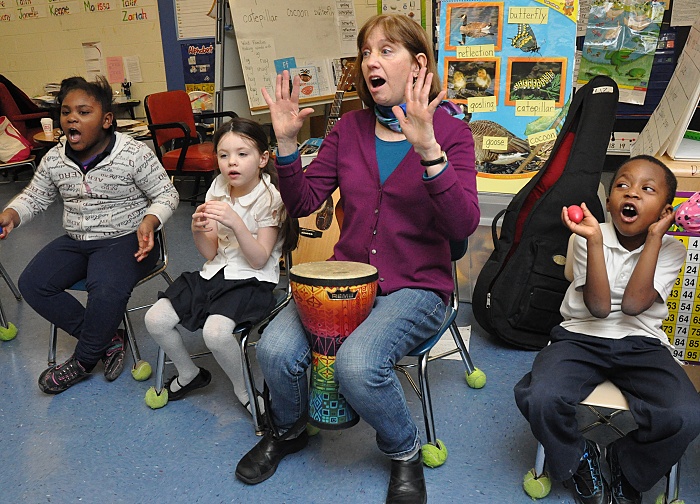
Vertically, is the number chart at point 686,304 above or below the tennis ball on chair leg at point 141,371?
above

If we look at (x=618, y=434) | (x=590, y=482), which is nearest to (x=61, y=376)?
(x=590, y=482)

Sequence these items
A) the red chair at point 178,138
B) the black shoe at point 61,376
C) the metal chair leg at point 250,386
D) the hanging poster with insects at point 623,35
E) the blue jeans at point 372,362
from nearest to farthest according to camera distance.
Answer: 1. the blue jeans at point 372,362
2. the metal chair leg at point 250,386
3. the black shoe at point 61,376
4. the red chair at point 178,138
5. the hanging poster with insects at point 623,35

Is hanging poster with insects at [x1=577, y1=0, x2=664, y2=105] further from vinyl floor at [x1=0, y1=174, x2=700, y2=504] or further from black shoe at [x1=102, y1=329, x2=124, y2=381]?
black shoe at [x1=102, y1=329, x2=124, y2=381]

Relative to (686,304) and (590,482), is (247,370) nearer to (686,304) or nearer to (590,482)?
(590,482)

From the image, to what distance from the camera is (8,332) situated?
2621 mm

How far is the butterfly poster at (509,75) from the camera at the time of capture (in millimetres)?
2670

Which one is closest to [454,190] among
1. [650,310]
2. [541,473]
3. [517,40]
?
[650,310]

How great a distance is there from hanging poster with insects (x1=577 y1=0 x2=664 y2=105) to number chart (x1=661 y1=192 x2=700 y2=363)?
296cm

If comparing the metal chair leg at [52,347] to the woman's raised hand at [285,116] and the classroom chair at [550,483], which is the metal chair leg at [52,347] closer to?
the woman's raised hand at [285,116]

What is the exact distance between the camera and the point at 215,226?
200cm

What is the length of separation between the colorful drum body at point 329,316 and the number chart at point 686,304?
100cm

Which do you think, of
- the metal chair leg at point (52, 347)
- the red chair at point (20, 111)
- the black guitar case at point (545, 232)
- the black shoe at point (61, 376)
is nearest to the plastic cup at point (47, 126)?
the red chair at point (20, 111)

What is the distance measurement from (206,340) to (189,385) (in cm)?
35

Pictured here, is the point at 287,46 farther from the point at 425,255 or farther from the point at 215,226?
the point at 425,255
